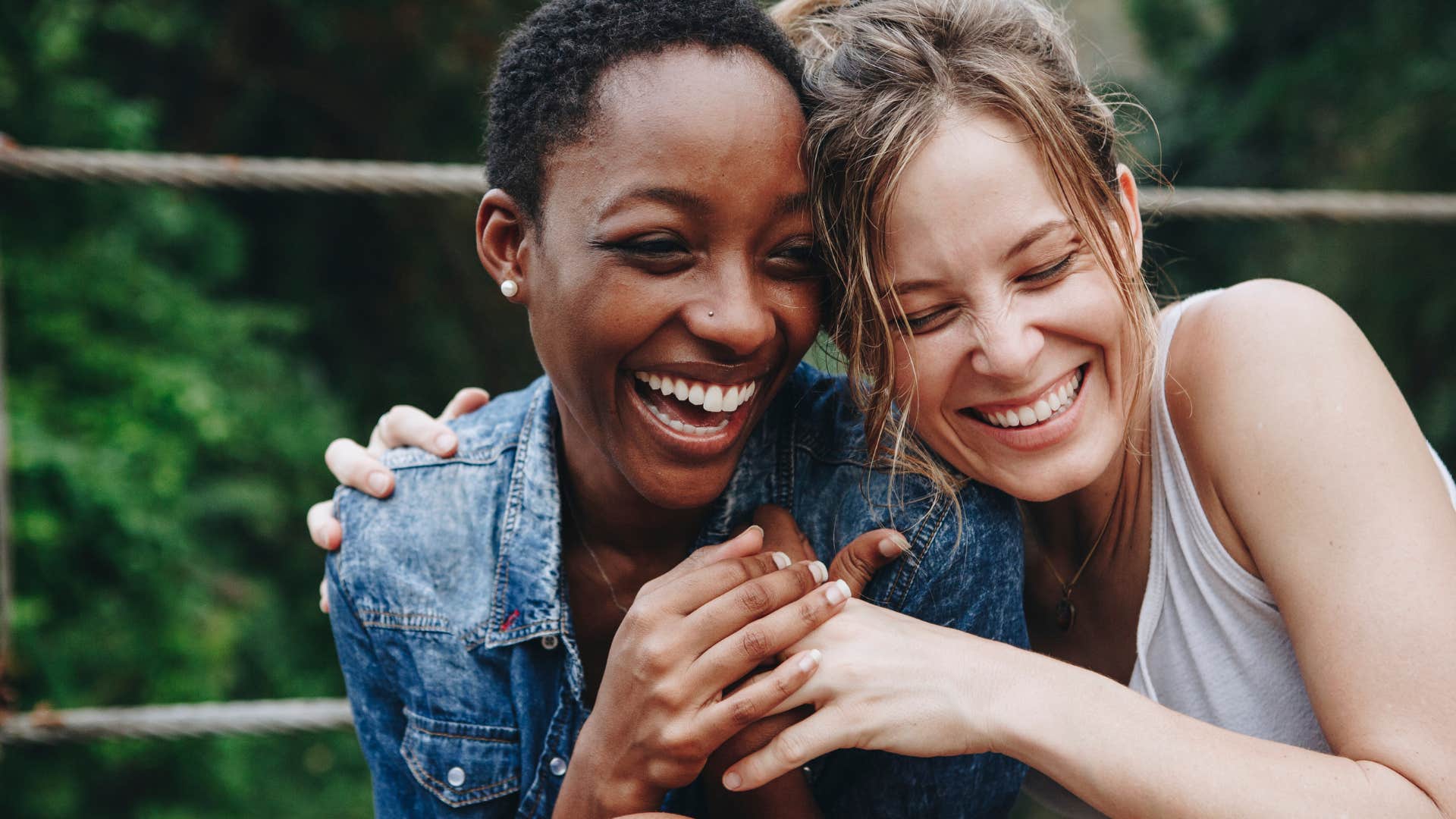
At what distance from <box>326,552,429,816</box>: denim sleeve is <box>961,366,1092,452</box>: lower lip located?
103cm

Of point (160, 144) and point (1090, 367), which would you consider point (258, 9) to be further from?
point (1090, 367)

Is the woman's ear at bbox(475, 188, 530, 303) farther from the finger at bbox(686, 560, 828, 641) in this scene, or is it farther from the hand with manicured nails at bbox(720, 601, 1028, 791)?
the hand with manicured nails at bbox(720, 601, 1028, 791)

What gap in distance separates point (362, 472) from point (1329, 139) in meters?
7.40

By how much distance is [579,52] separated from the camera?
5.25ft

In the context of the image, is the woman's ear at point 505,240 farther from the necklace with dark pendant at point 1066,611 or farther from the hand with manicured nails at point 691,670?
the necklace with dark pendant at point 1066,611

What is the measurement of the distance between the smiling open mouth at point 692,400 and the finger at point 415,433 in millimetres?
467

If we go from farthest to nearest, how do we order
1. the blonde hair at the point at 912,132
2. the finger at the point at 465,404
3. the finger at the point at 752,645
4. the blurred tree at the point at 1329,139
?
the blurred tree at the point at 1329,139
the finger at the point at 465,404
the blonde hair at the point at 912,132
the finger at the point at 752,645

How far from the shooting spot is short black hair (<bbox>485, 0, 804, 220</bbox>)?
1577mm

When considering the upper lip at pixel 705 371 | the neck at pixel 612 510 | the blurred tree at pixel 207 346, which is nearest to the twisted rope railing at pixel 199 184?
the blurred tree at pixel 207 346

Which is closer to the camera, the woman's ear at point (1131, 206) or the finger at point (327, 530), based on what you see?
the woman's ear at point (1131, 206)

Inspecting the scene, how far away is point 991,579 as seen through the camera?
1.70 metres

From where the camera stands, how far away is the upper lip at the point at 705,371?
1572mm

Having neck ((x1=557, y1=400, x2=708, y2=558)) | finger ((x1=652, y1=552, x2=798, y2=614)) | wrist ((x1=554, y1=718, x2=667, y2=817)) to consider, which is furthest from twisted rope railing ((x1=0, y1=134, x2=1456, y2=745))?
finger ((x1=652, y1=552, x2=798, y2=614))

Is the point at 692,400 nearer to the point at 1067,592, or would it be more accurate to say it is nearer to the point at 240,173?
the point at 1067,592
